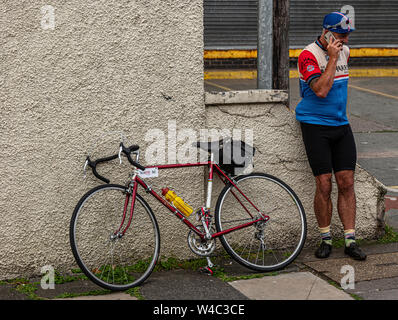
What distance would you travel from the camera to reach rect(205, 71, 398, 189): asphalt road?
8195mm

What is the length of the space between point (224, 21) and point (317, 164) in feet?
35.2

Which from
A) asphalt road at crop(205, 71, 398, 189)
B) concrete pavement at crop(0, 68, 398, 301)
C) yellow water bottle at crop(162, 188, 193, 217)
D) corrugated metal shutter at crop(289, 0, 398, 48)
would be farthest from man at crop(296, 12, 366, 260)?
corrugated metal shutter at crop(289, 0, 398, 48)

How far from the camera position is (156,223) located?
4.69 m

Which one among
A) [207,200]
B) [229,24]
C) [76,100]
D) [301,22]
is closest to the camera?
[76,100]

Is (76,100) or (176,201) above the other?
(76,100)

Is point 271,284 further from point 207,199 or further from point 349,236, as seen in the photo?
point 349,236

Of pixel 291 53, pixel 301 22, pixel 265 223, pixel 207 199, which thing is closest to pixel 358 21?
pixel 301 22

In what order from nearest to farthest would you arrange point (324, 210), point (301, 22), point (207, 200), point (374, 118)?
point (207, 200) → point (324, 210) → point (374, 118) → point (301, 22)

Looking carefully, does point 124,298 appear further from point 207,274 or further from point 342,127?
point 342,127

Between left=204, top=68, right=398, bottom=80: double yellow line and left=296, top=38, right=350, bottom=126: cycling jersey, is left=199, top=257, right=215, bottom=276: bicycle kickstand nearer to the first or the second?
left=296, top=38, right=350, bottom=126: cycling jersey

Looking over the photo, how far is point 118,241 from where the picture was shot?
4.94 metres

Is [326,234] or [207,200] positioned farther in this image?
[326,234]

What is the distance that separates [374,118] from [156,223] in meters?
7.15

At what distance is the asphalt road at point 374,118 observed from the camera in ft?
26.9
